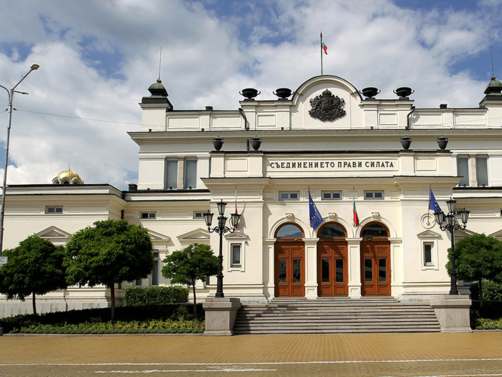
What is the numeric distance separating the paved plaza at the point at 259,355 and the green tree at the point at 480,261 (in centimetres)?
354

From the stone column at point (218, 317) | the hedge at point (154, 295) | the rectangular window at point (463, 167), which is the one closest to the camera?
the stone column at point (218, 317)

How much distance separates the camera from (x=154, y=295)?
29.5 m

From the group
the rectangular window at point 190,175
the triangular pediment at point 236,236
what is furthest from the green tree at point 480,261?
the rectangular window at point 190,175

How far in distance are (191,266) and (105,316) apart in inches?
196

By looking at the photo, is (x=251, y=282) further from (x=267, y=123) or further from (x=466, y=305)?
(x=267, y=123)

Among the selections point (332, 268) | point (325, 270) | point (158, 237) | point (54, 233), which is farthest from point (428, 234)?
point (54, 233)

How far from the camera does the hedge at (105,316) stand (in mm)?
23297

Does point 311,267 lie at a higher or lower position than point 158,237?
lower

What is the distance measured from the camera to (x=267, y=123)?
3712 cm

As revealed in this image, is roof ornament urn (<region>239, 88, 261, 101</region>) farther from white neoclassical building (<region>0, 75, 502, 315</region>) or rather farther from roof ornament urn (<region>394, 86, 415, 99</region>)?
roof ornament urn (<region>394, 86, 415, 99</region>)

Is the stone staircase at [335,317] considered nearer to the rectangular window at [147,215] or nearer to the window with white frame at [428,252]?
the window with white frame at [428,252]

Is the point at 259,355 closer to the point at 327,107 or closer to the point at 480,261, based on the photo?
the point at 480,261

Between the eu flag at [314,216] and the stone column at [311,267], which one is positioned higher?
the eu flag at [314,216]

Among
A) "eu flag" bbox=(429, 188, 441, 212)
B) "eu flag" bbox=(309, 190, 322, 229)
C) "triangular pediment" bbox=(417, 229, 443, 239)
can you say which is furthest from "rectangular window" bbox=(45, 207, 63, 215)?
"eu flag" bbox=(429, 188, 441, 212)
